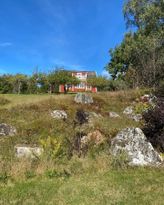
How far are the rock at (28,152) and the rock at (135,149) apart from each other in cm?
199

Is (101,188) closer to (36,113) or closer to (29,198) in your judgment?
(29,198)

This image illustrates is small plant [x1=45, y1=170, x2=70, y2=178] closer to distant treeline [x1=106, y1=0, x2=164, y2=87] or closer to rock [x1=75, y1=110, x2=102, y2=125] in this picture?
rock [x1=75, y1=110, x2=102, y2=125]

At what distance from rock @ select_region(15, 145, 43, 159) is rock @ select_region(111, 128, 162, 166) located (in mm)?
1986

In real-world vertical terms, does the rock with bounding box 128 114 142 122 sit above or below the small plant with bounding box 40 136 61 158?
above

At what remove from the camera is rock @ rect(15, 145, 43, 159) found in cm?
893

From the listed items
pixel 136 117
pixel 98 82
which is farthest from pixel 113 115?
pixel 98 82

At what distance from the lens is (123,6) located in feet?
101

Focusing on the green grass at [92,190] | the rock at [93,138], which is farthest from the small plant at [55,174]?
the rock at [93,138]

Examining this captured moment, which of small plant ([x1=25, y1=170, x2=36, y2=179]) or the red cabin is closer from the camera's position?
small plant ([x1=25, y1=170, x2=36, y2=179])

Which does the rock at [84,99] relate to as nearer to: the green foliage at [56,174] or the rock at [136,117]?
the rock at [136,117]

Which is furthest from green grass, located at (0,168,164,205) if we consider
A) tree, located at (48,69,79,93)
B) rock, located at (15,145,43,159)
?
tree, located at (48,69,79,93)

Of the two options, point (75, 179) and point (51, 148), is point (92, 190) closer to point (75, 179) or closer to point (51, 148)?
point (75, 179)

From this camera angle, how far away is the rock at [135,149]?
8938 mm

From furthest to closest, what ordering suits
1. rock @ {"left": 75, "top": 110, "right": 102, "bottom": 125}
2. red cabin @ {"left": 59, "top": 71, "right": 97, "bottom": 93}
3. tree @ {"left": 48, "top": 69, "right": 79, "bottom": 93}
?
1. red cabin @ {"left": 59, "top": 71, "right": 97, "bottom": 93}
2. tree @ {"left": 48, "top": 69, "right": 79, "bottom": 93}
3. rock @ {"left": 75, "top": 110, "right": 102, "bottom": 125}
